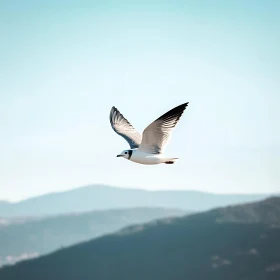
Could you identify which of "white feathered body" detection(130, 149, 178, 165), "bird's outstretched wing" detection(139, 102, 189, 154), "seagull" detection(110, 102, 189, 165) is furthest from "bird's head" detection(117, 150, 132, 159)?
"bird's outstretched wing" detection(139, 102, 189, 154)

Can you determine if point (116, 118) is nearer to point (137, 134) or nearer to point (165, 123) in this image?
point (137, 134)

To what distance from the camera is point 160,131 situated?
29734mm

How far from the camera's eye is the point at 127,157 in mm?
31109

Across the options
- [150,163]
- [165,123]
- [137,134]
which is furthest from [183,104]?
[137,134]

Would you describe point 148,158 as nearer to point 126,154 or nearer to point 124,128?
point 126,154

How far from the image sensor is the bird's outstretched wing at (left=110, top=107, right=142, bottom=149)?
35875 millimetres

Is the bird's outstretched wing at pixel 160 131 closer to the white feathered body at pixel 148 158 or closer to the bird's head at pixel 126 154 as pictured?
the white feathered body at pixel 148 158

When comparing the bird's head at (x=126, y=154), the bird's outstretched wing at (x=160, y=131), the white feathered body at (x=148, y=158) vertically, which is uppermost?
the bird's outstretched wing at (x=160, y=131)

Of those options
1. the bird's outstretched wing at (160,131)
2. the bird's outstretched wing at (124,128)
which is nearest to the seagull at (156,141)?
the bird's outstretched wing at (160,131)

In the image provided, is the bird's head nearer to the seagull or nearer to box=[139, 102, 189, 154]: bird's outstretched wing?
the seagull

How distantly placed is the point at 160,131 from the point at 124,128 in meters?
8.51

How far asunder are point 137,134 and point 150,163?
23.7 feet

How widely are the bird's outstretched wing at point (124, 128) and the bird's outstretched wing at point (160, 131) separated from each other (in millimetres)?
4195

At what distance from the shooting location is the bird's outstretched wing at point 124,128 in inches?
1412
